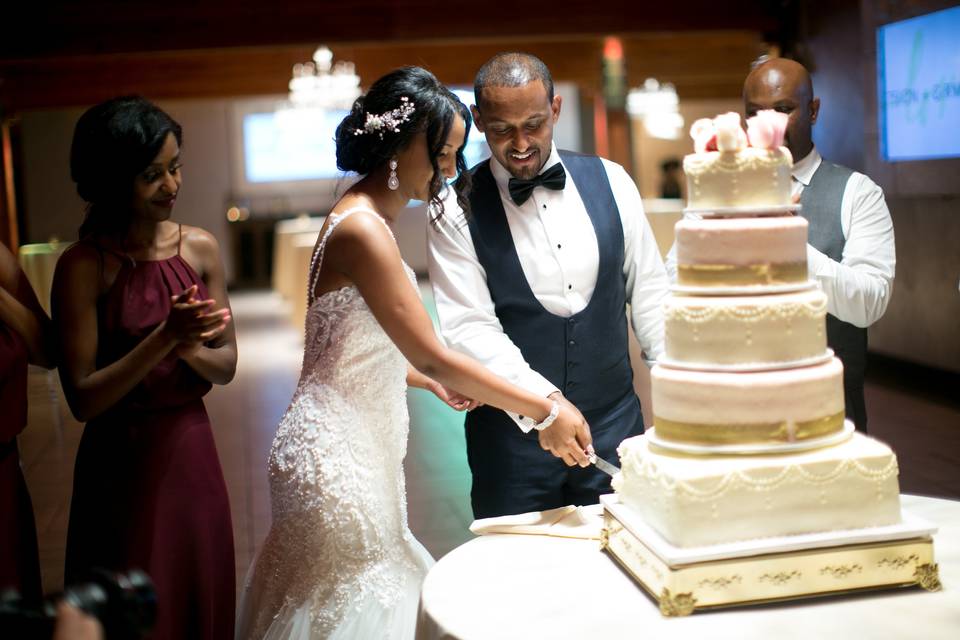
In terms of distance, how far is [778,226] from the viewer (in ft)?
6.32

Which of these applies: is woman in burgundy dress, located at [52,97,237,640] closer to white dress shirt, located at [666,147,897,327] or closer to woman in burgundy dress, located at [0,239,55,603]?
woman in burgundy dress, located at [0,239,55,603]

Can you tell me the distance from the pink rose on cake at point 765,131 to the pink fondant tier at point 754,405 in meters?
0.40

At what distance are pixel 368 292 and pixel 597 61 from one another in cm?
1368

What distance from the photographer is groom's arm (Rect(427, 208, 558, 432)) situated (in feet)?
8.60

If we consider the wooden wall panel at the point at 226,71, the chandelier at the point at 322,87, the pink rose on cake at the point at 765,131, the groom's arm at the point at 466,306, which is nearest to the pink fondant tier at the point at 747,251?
the pink rose on cake at the point at 765,131

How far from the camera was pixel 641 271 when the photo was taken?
114 inches

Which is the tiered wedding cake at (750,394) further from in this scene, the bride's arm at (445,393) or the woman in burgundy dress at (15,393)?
the woman in burgundy dress at (15,393)

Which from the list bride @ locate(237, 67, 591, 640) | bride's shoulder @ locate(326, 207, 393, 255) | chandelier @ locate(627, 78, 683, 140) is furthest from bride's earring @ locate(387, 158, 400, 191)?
chandelier @ locate(627, 78, 683, 140)

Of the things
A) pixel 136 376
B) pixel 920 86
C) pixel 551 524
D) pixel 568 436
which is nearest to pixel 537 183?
pixel 568 436

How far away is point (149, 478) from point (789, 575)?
4.72 feet

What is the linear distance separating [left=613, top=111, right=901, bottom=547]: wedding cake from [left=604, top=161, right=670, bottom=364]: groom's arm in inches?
34.6

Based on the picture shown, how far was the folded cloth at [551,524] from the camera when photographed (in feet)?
7.52

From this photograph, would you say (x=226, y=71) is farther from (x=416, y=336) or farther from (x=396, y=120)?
(x=416, y=336)

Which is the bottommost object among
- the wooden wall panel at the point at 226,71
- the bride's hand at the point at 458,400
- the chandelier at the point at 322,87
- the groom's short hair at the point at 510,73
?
the bride's hand at the point at 458,400
